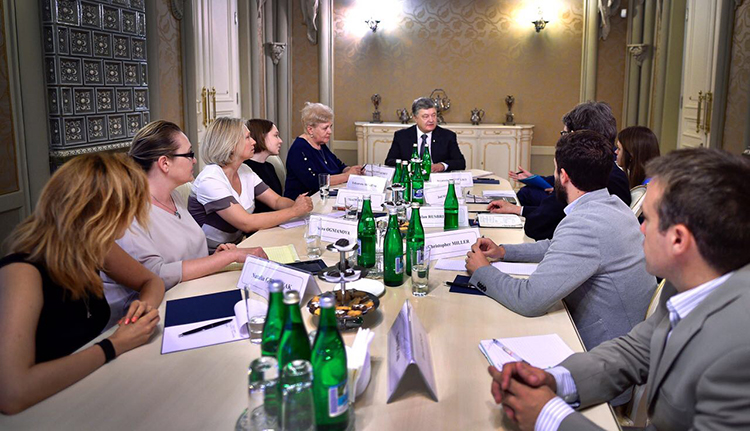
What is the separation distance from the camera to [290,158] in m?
4.63

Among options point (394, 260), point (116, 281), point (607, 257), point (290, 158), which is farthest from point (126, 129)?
point (607, 257)

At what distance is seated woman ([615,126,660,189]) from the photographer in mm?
3457

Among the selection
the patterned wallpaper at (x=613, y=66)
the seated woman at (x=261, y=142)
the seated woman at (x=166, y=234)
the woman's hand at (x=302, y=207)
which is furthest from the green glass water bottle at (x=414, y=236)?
the patterned wallpaper at (x=613, y=66)

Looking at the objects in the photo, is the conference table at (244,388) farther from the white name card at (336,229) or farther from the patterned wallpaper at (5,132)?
the patterned wallpaper at (5,132)

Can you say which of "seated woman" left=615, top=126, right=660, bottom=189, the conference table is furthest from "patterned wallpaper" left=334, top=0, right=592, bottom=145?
the conference table

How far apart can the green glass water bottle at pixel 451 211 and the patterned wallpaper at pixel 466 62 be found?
5.20 meters

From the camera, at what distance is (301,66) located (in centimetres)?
805

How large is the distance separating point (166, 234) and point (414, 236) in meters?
0.96

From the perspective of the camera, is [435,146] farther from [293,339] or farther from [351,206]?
[293,339]

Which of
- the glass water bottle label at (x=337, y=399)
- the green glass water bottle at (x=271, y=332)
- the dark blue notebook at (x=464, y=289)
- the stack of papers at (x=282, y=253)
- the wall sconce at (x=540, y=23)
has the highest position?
the wall sconce at (x=540, y=23)

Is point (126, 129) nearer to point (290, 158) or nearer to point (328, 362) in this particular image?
point (290, 158)

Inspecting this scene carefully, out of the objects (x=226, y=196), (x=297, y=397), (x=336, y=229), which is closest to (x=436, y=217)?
(x=336, y=229)

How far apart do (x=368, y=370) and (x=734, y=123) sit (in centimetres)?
447

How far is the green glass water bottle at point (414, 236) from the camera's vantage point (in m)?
2.20
